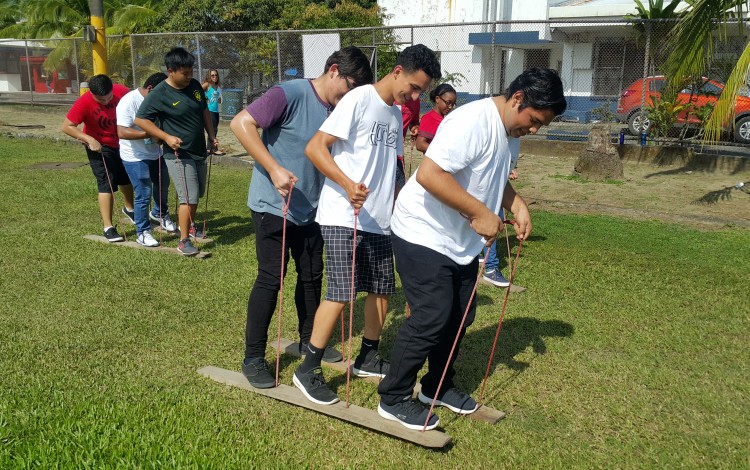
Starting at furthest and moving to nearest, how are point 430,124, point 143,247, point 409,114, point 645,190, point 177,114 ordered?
point 645,190
point 409,114
point 143,247
point 177,114
point 430,124

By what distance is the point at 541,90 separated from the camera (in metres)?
3.13

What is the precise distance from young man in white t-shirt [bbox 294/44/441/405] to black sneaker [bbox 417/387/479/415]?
1.75ft

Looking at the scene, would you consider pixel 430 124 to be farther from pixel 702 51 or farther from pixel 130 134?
pixel 702 51

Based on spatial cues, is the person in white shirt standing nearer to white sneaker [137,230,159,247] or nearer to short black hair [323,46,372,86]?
white sneaker [137,230,159,247]

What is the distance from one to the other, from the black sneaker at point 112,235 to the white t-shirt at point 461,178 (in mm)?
4773

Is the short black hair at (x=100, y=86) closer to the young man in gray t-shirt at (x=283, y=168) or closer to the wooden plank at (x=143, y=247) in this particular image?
the wooden plank at (x=143, y=247)

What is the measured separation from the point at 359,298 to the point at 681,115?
1011cm

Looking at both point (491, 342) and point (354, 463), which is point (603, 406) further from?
point (354, 463)

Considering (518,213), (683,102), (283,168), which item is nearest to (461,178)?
(518,213)

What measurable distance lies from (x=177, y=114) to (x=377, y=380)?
3896 mm

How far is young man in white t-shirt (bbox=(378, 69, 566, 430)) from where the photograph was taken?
124 inches

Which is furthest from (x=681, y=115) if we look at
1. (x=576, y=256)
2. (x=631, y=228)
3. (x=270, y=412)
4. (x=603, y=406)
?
(x=270, y=412)

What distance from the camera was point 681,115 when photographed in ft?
43.9

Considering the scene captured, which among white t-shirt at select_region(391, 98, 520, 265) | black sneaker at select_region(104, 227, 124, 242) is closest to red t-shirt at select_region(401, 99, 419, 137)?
black sneaker at select_region(104, 227, 124, 242)
